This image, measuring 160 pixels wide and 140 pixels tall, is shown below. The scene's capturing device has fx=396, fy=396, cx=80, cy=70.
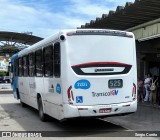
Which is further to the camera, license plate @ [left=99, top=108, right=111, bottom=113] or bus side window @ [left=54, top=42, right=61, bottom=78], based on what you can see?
bus side window @ [left=54, top=42, right=61, bottom=78]

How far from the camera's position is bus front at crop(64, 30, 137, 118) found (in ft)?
34.9

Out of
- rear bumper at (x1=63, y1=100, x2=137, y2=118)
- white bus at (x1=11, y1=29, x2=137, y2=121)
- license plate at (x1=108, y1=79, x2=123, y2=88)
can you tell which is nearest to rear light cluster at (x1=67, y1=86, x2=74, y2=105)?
white bus at (x1=11, y1=29, x2=137, y2=121)

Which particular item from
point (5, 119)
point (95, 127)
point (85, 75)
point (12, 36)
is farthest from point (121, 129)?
point (12, 36)

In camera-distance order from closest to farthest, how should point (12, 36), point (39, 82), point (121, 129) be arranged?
point (121, 129) → point (39, 82) → point (12, 36)

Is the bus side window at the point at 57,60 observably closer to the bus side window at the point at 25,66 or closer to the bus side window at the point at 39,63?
the bus side window at the point at 39,63

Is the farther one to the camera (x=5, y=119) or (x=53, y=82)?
(x=5, y=119)

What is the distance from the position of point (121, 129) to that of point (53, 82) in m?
2.41

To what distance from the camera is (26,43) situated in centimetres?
6247

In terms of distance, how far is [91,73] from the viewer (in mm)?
10867

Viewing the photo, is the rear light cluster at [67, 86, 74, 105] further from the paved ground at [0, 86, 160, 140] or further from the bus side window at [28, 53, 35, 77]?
the bus side window at [28, 53, 35, 77]

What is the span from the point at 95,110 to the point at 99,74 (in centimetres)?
101

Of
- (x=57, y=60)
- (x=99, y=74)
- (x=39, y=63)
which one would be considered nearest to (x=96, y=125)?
(x=99, y=74)

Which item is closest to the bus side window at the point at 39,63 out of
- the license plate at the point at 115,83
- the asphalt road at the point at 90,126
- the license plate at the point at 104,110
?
the asphalt road at the point at 90,126

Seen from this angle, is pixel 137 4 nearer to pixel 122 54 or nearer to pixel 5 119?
pixel 122 54
